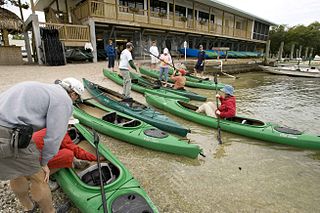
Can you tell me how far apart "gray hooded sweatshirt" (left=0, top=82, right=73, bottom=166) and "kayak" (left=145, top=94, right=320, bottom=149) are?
172 inches

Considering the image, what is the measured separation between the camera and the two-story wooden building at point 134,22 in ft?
42.7

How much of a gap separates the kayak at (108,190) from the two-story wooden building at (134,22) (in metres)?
12.0

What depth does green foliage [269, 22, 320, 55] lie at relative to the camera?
4056 cm

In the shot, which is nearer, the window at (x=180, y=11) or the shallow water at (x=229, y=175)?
the shallow water at (x=229, y=175)

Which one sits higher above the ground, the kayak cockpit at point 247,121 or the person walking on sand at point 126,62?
the person walking on sand at point 126,62

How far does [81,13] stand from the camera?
Answer: 14.0 m

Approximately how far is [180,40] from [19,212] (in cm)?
2103

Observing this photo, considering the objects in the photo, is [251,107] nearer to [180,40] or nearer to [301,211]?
[301,211]

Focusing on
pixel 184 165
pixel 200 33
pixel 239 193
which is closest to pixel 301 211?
pixel 239 193

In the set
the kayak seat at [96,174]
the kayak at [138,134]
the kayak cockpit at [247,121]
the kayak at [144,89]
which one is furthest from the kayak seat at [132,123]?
the kayak at [144,89]

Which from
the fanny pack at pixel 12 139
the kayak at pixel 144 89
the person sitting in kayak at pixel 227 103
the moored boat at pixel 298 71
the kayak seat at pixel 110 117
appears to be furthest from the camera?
the moored boat at pixel 298 71

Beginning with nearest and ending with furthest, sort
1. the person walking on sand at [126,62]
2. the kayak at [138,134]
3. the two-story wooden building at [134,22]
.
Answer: the kayak at [138,134], the person walking on sand at [126,62], the two-story wooden building at [134,22]

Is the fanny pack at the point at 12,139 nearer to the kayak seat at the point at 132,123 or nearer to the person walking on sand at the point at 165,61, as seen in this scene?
the kayak seat at the point at 132,123

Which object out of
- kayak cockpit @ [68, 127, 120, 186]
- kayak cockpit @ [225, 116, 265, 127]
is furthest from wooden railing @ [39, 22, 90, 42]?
kayak cockpit @ [68, 127, 120, 186]
